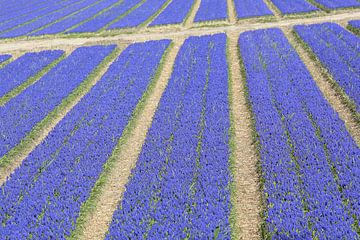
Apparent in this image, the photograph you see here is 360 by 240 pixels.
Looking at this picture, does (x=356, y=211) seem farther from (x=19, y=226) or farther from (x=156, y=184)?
(x=19, y=226)

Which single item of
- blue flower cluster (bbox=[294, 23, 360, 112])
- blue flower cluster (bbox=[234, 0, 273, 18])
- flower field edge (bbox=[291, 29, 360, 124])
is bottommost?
flower field edge (bbox=[291, 29, 360, 124])

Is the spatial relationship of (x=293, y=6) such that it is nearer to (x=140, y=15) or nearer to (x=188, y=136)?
(x=140, y=15)

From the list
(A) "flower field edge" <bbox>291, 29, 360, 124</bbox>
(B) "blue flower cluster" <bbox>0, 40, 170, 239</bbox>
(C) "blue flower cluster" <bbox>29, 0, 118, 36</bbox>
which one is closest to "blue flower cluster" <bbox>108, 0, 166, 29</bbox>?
(C) "blue flower cluster" <bbox>29, 0, 118, 36</bbox>

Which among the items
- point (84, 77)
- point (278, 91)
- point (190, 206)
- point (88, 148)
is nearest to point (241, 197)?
point (190, 206)

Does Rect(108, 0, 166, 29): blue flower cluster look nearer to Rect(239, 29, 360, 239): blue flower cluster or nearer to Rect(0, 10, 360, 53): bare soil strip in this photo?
Rect(0, 10, 360, 53): bare soil strip

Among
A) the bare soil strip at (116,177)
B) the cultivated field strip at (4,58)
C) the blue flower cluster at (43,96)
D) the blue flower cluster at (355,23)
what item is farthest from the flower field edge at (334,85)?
the cultivated field strip at (4,58)

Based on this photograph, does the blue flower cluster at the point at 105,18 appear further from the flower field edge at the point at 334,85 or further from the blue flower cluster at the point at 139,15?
the flower field edge at the point at 334,85
